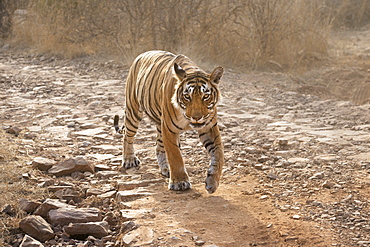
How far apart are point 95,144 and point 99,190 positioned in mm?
1663

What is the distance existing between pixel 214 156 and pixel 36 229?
166 centimetres

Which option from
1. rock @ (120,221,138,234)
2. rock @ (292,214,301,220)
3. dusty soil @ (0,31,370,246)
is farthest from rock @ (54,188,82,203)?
rock @ (292,214,301,220)

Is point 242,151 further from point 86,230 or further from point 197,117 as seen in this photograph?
point 86,230

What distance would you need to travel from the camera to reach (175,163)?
4.71 metres

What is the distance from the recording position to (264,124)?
7.30 meters

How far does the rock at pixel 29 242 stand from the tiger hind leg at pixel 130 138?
6.53 feet

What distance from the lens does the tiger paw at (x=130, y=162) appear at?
562 cm

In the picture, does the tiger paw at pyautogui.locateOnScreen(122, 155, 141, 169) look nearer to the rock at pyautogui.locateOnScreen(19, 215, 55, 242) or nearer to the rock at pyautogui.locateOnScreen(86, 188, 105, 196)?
the rock at pyautogui.locateOnScreen(86, 188, 105, 196)

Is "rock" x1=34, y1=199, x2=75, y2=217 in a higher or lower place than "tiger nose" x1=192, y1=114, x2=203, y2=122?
lower

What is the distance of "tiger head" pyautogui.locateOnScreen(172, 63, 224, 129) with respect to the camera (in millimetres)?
4377

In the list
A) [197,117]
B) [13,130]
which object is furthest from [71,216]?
[13,130]

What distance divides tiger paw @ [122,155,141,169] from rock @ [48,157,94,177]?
38cm

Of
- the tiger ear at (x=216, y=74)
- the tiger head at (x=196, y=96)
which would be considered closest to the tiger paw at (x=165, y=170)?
the tiger head at (x=196, y=96)

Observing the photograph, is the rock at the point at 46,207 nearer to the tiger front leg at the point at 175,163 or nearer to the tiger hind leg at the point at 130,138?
the tiger front leg at the point at 175,163
